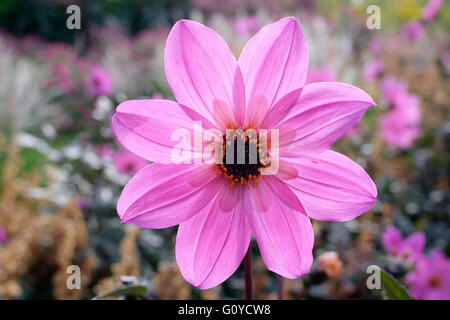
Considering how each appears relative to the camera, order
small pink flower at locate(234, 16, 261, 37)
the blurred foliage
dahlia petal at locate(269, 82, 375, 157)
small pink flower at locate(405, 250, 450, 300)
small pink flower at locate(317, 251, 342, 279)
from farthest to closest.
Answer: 1. the blurred foliage
2. small pink flower at locate(234, 16, 261, 37)
3. small pink flower at locate(405, 250, 450, 300)
4. small pink flower at locate(317, 251, 342, 279)
5. dahlia petal at locate(269, 82, 375, 157)

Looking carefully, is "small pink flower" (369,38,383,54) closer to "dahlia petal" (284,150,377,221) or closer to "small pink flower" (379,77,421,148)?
"small pink flower" (379,77,421,148)

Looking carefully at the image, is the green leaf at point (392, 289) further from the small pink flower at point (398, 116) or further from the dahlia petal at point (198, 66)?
the small pink flower at point (398, 116)

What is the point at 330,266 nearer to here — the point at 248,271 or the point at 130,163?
the point at 248,271

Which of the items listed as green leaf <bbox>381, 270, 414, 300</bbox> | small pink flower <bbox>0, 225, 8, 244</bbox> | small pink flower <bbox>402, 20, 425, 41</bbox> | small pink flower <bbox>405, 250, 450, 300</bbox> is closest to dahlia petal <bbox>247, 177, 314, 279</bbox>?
green leaf <bbox>381, 270, 414, 300</bbox>

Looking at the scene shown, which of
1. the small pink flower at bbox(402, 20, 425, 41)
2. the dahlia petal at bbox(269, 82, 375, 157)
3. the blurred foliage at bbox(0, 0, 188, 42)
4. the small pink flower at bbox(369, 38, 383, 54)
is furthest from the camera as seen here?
the blurred foliage at bbox(0, 0, 188, 42)

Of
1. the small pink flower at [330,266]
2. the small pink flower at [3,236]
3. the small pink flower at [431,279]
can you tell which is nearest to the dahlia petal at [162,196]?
the small pink flower at [330,266]

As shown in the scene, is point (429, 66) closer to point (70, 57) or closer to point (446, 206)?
point (446, 206)

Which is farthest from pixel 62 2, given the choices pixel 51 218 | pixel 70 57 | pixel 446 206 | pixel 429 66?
pixel 446 206
